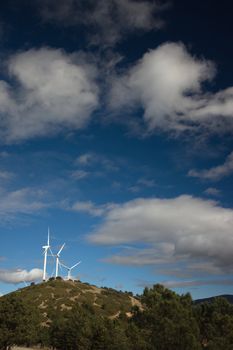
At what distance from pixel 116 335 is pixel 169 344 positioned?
99.5 feet

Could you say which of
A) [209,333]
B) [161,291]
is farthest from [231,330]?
[161,291]

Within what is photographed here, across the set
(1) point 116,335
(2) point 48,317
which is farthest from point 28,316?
(2) point 48,317

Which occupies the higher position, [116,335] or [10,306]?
[10,306]

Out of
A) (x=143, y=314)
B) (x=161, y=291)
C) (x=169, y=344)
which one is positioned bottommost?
(x=169, y=344)

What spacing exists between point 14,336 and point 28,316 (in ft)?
27.1

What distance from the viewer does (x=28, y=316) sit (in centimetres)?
12188

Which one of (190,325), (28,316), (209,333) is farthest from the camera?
(28,316)

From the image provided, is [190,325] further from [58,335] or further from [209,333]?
[58,335]

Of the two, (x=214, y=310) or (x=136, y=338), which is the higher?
(x=214, y=310)

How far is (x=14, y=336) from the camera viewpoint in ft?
375

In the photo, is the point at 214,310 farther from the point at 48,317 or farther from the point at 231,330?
the point at 48,317

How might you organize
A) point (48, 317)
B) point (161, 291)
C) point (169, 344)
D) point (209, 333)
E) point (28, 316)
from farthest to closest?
point (48, 317), point (161, 291), point (28, 316), point (209, 333), point (169, 344)

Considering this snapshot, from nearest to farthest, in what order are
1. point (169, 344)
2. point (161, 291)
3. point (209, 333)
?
point (169, 344) → point (209, 333) → point (161, 291)

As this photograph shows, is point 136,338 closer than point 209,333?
Yes
